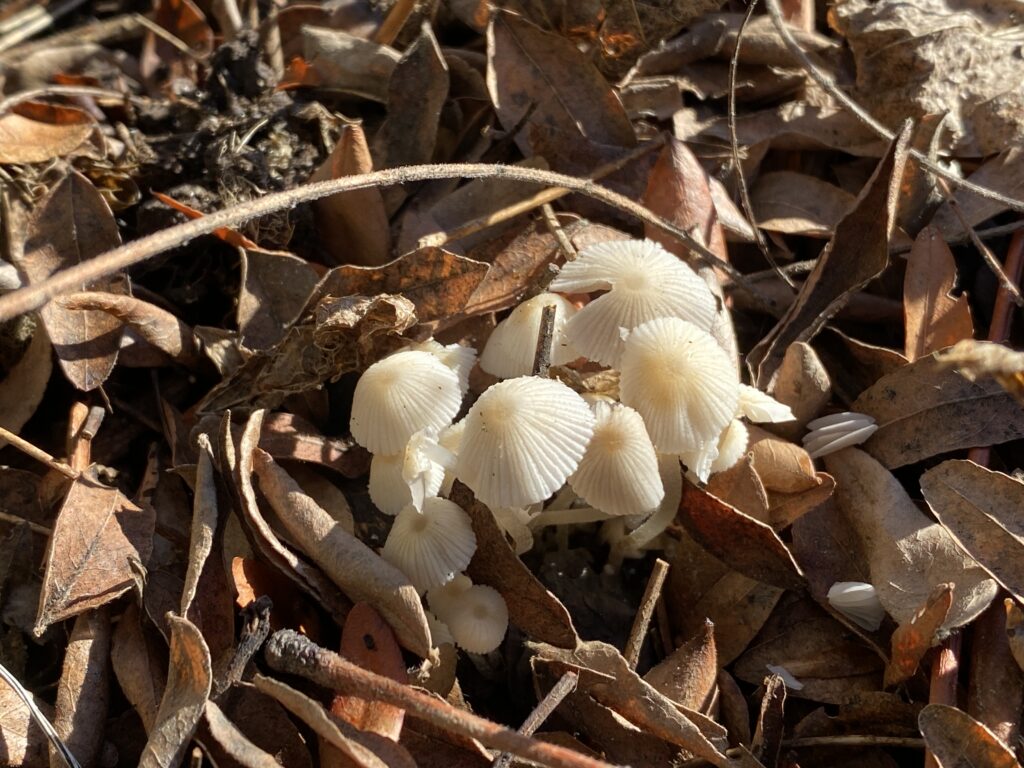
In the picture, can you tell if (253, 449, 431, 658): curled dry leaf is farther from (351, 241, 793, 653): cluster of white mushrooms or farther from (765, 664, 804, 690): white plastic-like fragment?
(765, 664, 804, 690): white plastic-like fragment

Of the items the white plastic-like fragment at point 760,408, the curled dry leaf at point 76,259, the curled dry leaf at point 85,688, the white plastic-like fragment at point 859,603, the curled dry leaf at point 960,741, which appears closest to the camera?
the curled dry leaf at point 960,741

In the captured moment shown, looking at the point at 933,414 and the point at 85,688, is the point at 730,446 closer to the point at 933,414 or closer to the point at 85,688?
the point at 933,414

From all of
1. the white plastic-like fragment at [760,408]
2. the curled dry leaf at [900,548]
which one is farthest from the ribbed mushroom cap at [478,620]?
the curled dry leaf at [900,548]

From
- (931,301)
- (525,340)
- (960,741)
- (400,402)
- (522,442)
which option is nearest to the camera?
(960,741)

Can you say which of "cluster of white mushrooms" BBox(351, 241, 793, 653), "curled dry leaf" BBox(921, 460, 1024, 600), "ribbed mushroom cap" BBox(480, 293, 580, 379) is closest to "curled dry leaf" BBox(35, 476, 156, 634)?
"cluster of white mushrooms" BBox(351, 241, 793, 653)

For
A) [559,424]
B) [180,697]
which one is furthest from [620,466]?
[180,697]

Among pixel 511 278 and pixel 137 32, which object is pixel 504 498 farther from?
pixel 137 32

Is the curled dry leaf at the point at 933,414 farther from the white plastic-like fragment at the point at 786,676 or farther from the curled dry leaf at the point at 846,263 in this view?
the white plastic-like fragment at the point at 786,676
